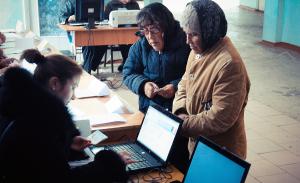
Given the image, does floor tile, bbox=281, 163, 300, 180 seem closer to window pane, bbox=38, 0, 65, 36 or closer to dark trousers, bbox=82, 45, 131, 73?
dark trousers, bbox=82, 45, 131, 73

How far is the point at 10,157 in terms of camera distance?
162 centimetres

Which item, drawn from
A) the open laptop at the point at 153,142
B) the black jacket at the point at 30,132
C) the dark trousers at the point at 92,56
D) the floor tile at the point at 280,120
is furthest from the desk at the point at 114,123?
the dark trousers at the point at 92,56

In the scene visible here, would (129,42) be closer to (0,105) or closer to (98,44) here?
(98,44)

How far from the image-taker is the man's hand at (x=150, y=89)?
3007mm

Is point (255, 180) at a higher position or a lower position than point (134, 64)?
lower

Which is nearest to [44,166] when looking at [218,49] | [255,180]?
[218,49]

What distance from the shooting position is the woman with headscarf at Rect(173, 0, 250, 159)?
2.26 metres

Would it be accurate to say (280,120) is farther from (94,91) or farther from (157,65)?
(157,65)

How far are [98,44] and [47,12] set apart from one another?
2.20m

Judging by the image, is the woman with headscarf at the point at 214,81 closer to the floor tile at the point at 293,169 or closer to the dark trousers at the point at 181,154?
the dark trousers at the point at 181,154

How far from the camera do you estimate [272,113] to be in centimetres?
570

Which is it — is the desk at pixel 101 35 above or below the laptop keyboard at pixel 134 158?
above

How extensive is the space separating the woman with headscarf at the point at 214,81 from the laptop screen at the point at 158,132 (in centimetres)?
8

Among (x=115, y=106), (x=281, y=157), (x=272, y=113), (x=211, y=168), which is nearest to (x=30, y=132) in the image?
(x=211, y=168)
